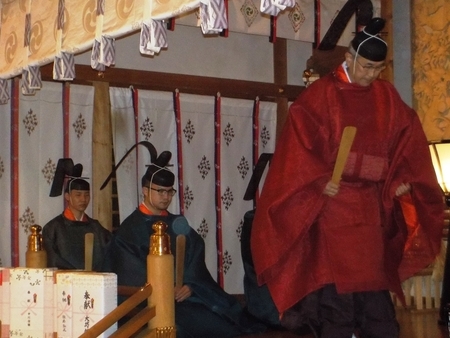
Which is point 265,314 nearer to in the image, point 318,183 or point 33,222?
point 33,222

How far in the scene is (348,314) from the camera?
3.32 metres

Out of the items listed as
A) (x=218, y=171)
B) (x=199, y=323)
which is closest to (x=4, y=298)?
(x=199, y=323)

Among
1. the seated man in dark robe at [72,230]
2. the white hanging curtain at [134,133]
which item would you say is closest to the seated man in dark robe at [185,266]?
the seated man in dark robe at [72,230]

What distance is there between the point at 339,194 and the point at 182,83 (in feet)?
9.08

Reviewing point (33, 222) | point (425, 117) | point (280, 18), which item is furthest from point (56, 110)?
point (425, 117)

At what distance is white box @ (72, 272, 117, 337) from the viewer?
2605mm

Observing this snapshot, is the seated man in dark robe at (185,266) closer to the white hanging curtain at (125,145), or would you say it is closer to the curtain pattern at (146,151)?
the white hanging curtain at (125,145)

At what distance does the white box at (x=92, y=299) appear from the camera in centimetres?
261

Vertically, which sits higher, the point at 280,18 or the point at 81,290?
the point at 280,18

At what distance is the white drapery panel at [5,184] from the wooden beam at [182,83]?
0.40 meters

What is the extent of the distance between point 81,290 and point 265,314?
2.85 m

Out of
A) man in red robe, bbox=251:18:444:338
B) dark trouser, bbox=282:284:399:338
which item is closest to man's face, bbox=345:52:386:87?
man in red robe, bbox=251:18:444:338

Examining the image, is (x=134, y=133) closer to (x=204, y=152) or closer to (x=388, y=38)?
(x=204, y=152)

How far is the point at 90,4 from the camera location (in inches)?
147
